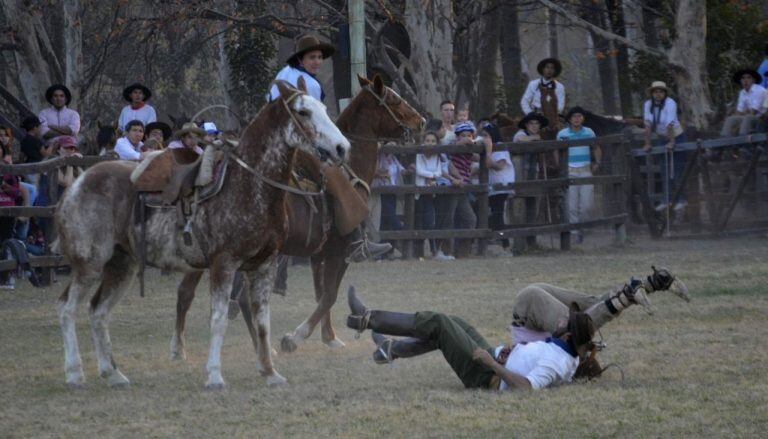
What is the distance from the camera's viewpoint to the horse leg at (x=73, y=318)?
10773 millimetres

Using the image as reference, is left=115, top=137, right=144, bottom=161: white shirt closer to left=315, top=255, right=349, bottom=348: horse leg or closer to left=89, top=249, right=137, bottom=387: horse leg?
left=315, top=255, right=349, bottom=348: horse leg

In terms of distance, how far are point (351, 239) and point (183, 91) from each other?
3815cm

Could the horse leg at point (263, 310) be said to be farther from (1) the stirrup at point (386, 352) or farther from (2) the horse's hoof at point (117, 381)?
(2) the horse's hoof at point (117, 381)

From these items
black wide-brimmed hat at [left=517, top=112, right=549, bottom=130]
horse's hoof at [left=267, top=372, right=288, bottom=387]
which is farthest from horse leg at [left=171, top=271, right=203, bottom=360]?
black wide-brimmed hat at [left=517, top=112, right=549, bottom=130]

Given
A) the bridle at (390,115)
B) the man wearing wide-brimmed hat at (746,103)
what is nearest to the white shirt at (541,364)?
the bridle at (390,115)

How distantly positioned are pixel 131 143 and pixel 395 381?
8711 mm

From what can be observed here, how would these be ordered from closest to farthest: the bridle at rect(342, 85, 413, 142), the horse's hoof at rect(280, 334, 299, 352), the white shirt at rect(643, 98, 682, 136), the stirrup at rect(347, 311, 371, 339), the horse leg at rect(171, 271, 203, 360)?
the stirrup at rect(347, 311, 371, 339)
the horse leg at rect(171, 271, 203, 360)
the horse's hoof at rect(280, 334, 299, 352)
the bridle at rect(342, 85, 413, 142)
the white shirt at rect(643, 98, 682, 136)

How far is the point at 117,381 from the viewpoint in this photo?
10.8 meters

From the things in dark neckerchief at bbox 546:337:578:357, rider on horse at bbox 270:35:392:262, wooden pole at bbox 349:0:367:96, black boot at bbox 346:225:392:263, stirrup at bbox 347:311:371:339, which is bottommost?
dark neckerchief at bbox 546:337:578:357

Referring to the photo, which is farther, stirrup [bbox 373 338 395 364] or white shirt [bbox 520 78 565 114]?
white shirt [bbox 520 78 565 114]

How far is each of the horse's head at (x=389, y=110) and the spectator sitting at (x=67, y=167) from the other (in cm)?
645

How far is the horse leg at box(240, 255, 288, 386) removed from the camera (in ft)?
34.9

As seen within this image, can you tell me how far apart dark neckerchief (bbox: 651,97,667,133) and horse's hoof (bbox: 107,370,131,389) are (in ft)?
46.0

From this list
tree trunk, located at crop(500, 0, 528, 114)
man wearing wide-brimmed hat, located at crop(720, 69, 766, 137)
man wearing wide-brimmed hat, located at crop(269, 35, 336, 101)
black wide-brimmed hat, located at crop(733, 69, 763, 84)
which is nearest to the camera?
man wearing wide-brimmed hat, located at crop(269, 35, 336, 101)
